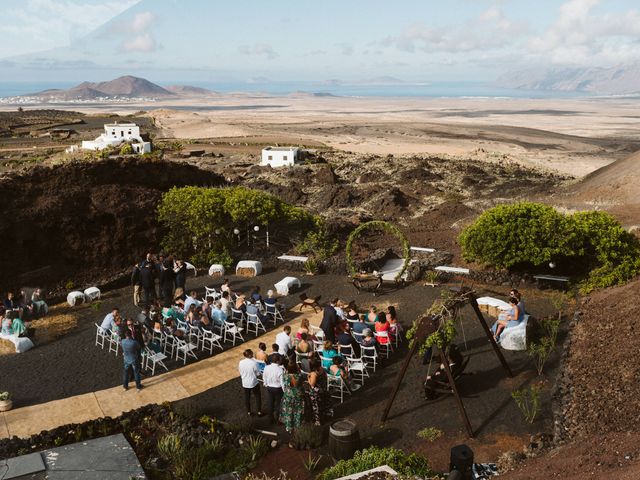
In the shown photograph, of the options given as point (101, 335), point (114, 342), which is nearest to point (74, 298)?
point (101, 335)

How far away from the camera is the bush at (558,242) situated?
58.4ft

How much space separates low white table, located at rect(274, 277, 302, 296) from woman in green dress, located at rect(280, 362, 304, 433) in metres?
7.60

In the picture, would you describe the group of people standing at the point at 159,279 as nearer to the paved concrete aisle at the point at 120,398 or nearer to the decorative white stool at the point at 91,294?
the decorative white stool at the point at 91,294

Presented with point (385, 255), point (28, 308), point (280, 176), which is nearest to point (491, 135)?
point (280, 176)

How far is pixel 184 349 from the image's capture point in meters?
14.2

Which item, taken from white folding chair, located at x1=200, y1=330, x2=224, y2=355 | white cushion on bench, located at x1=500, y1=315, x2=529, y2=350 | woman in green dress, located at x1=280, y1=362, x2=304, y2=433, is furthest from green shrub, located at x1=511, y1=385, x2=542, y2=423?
white folding chair, located at x1=200, y1=330, x2=224, y2=355

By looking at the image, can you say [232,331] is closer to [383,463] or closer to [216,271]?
[216,271]

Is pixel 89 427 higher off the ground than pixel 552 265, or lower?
lower

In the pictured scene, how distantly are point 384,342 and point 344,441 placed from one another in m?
4.33

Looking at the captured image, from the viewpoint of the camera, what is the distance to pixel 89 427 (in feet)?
35.7

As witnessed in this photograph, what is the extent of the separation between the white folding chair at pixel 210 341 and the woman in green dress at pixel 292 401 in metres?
4.08

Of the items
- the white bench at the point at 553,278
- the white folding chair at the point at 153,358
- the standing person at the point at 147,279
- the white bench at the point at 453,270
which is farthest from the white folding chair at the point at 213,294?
the white bench at the point at 553,278

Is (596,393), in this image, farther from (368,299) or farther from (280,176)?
(280,176)

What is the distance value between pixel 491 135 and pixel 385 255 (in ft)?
248
